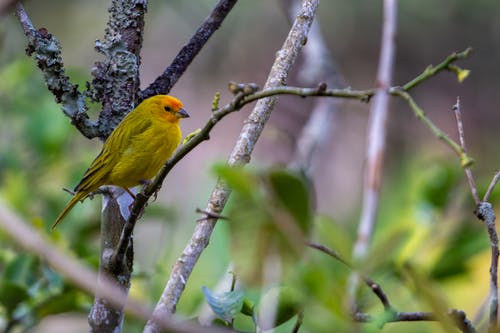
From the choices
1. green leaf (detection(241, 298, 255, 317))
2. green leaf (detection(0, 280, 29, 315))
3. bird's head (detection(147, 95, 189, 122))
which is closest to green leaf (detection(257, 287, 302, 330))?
green leaf (detection(241, 298, 255, 317))

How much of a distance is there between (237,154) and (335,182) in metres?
7.00

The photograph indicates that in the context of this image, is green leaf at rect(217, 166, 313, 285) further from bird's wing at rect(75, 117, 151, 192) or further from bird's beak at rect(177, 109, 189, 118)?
bird's beak at rect(177, 109, 189, 118)

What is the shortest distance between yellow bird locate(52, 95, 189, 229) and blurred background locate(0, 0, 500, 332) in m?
0.23

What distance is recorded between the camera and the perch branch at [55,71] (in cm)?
223

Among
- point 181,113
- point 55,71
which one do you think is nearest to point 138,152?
point 181,113

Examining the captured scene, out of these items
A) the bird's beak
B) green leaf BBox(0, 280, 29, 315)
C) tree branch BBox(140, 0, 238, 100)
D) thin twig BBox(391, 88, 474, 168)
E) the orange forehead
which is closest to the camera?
thin twig BBox(391, 88, 474, 168)

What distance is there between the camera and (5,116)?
4.57m

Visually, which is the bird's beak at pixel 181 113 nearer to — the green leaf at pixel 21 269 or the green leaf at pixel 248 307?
the green leaf at pixel 21 269

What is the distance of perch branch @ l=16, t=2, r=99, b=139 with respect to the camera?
223 cm

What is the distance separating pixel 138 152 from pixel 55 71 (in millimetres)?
1262

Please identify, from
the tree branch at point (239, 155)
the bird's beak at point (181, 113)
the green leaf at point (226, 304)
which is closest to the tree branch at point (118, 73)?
the tree branch at point (239, 155)

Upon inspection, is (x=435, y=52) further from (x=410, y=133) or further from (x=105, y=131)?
(x=105, y=131)

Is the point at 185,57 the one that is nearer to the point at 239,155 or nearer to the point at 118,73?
the point at 118,73

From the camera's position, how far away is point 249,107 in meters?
8.77
